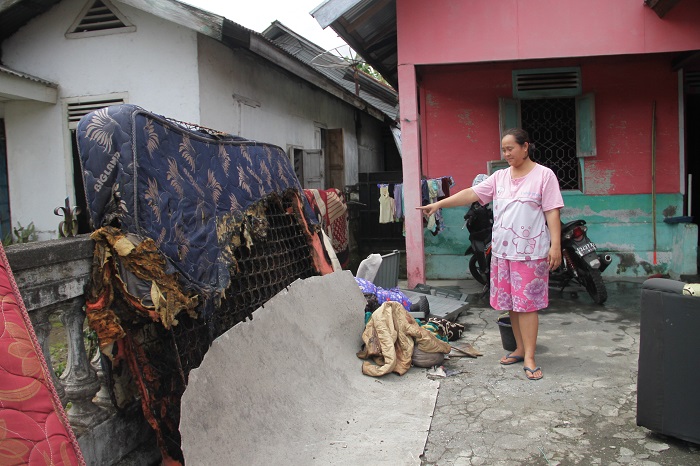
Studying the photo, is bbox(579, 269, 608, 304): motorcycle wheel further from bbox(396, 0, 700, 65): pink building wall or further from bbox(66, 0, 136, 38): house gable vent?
bbox(66, 0, 136, 38): house gable vent

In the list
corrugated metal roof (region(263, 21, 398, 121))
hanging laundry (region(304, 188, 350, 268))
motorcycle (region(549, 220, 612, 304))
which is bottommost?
motorcycle (region(549, 220, 612, 304))

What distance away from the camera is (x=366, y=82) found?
14.6 meters

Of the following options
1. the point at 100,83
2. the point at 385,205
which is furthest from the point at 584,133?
the point at 100,83

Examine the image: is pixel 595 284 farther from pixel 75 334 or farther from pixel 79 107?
pixel 79 107

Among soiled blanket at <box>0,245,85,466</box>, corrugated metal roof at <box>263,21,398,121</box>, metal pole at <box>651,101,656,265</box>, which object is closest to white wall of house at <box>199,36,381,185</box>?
corrugated metal roof at <box>263,21,398,121</box>

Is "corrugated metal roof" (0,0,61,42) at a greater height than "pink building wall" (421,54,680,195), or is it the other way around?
"corrugated metal roof" (0,0,61,42)

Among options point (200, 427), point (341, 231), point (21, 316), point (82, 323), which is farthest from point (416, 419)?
point (341, 231)

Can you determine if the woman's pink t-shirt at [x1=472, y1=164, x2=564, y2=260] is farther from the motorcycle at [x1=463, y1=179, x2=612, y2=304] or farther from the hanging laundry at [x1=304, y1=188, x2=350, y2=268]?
the hanging laundry at [x1=304, y1=188, x2=350, y2=268]

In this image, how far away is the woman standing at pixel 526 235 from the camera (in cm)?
401

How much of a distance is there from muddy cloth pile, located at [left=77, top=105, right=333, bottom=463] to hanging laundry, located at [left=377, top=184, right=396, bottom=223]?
501cm

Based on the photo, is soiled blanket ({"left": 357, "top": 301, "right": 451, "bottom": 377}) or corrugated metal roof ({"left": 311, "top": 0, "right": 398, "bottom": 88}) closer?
soiled blanket ({"left": 357, "top": 301, "right": 451, "bottom": 377})

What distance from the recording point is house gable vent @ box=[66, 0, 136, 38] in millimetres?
7230

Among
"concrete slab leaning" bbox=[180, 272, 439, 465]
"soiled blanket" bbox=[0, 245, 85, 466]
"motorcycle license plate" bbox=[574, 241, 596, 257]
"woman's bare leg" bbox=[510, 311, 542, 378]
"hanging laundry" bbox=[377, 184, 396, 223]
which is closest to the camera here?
"soiled blanket" bbox=[0, 245, 85, 466]

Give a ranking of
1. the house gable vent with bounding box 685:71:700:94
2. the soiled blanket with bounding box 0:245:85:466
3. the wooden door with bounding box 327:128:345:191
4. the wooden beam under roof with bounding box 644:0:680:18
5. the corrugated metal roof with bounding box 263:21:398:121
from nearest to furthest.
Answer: the soiled blanket with bounding box 0:245:85:466
the wooden beam under roof with bounding box 644:0:680:18
the house gable vent with bounding box 685:71:700:94
the wooden door with bounding box 327:128:345:191
the corrugated metal roof with bounding box 263:21:398:121
